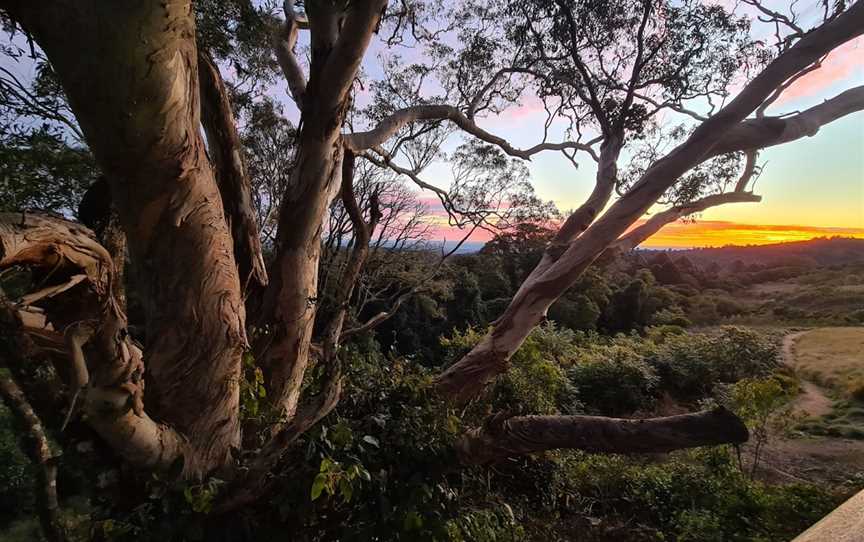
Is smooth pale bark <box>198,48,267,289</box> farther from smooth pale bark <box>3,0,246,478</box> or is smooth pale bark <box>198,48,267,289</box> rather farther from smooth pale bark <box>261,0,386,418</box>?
smooth pale bark <box>3,0,246,478</box>

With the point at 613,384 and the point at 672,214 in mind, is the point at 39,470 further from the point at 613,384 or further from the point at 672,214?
the point at 613,384

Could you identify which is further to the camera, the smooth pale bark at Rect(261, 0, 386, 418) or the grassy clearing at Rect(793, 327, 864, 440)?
the grassy clearing at Rect(793, 327, 864, 440)

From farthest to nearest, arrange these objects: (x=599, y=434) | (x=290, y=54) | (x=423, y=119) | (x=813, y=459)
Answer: (x=813, y=459)
(x=423, y=119)
(x=290, y=54)
(x=599, y=434)

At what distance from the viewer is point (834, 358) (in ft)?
37.2

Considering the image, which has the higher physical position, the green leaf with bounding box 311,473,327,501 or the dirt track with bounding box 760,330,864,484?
the green leaf with bounding box 311,473,327,501

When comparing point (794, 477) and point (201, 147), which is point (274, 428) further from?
point (794, 477)

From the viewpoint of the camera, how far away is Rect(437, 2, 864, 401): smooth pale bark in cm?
262

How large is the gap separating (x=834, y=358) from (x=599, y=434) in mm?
14368

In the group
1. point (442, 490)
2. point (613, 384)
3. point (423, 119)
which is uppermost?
point (423, 119)

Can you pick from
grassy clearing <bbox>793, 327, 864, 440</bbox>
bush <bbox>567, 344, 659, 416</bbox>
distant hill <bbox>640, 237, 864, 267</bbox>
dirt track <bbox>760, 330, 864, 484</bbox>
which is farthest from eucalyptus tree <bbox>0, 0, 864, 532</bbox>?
distant hill <bbox>640, 237, 864, 267</bbox>

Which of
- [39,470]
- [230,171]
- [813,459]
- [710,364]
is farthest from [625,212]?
[710,364]

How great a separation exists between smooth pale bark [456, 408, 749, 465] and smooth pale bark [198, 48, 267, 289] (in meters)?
1.31

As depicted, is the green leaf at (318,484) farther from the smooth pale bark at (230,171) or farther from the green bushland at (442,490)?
the smooth pale bark at (230,171)

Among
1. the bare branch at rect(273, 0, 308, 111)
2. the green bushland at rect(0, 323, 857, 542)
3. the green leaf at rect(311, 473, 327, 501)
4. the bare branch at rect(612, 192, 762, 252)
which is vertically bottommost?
the green bushland at rect(0, 323, 857, 542)
